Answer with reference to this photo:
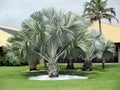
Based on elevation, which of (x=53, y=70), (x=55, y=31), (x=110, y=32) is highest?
(x=110, y=32)

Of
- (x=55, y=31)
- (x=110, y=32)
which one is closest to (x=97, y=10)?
(x=110, y=32)

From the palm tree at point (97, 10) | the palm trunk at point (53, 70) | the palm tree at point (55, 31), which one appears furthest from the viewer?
the palm tree at point (97, 10)

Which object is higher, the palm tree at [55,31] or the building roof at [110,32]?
the building roof at [110,32]

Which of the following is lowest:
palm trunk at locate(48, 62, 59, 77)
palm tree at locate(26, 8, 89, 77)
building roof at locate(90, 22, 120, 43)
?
palm trunk at locate(48, 62, 59, 77)

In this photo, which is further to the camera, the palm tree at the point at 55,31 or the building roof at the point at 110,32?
the building roof at the point at 110,32

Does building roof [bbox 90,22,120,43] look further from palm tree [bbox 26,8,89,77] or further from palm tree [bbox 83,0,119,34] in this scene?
palm tree [bbox 26,8,89,77]

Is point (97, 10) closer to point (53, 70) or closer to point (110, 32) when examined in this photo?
point (110, 32)

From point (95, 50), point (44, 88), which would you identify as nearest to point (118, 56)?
point (95, 50)

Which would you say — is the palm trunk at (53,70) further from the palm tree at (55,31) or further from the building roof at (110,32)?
the building roof at (110,32)

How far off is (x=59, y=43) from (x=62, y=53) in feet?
3.08

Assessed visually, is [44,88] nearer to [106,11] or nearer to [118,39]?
[106,11]

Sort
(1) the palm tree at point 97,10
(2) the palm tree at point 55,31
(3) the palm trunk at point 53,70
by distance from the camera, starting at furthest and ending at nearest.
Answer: (1) the palm tree at point 97,10 → (3) the palm trunk at point 53,70 → (2) the palm tree at point 55,31

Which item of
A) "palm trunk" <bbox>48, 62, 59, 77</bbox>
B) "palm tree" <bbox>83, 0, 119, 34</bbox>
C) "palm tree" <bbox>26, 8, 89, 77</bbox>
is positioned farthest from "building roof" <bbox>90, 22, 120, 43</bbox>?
"palm trunk" <bbox>48, 62, 59, 77</bbox>

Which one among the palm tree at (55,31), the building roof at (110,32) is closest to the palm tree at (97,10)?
the building roof at (110,32)
